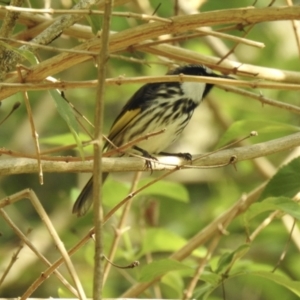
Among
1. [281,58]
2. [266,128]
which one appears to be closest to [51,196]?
[281,58]

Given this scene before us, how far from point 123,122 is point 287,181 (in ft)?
4.70

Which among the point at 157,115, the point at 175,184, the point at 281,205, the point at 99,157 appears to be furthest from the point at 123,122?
the point at 99,157

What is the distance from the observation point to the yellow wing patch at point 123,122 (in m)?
3.47

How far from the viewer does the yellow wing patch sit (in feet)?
11.4

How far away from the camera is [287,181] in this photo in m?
2.14

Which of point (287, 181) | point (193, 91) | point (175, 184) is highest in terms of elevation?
point (193, 91)

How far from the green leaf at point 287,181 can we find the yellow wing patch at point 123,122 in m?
1.40

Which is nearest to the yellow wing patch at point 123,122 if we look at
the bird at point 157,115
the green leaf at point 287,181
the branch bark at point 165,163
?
the bird at point 157,115

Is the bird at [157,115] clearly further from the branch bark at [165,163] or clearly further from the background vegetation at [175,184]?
the branch bark at [165,163]

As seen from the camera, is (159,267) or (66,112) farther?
(159,267)

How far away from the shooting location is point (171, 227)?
418 centimetres

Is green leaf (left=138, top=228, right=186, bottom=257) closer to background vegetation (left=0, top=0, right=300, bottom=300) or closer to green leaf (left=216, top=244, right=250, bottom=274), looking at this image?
→ background vegetation (left=0, top=0, right=300, bottom=300)

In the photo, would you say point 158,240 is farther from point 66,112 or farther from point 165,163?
point 66,112

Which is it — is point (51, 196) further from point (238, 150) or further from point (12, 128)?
point (238, 150)
